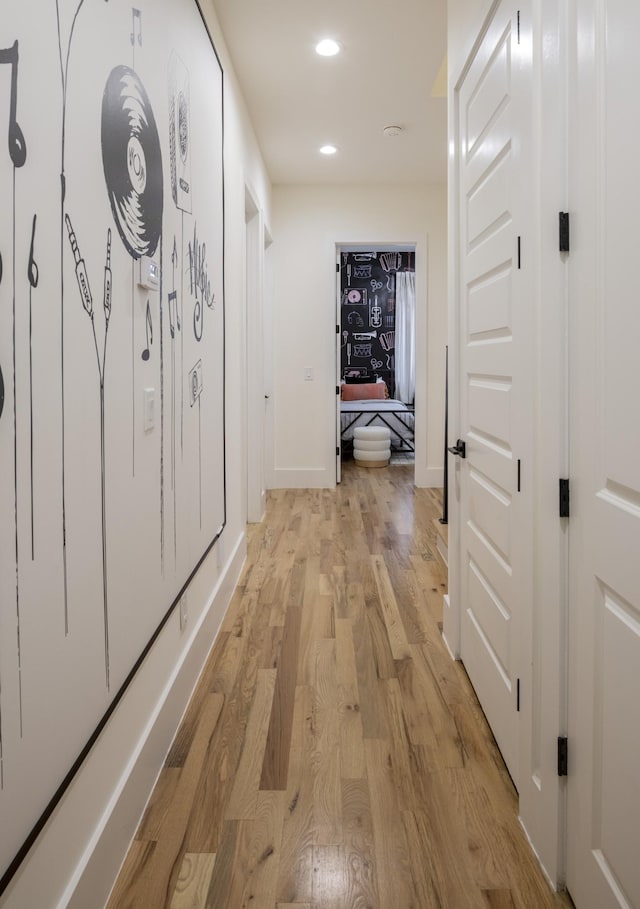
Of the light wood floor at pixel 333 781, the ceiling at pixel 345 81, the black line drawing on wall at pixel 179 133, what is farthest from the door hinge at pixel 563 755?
the ceiling at pixel 345 81

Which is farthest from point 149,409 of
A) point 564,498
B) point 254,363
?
point 254,363

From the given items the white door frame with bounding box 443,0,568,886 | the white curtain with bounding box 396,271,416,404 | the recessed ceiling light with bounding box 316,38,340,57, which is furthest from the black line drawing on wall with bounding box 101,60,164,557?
the white curtain with bounding box 396,271,416,404

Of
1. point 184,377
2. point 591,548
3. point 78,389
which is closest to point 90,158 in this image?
point 78,389

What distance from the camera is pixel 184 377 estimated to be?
78.9 inches

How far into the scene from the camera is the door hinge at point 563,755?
1264 mm

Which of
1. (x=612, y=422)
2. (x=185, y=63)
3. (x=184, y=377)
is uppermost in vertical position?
(x=185, y=63)

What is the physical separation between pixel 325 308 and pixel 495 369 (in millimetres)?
4116

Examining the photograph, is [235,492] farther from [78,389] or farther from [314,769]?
[78,389]

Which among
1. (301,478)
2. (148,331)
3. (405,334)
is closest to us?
(148,331)

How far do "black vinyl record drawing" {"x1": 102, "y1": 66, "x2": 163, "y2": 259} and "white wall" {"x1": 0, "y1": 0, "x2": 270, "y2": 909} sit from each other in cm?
109

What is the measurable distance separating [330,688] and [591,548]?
1276 mm

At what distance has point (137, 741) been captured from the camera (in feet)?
4.98

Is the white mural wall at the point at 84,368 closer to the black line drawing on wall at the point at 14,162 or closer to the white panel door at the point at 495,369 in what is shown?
the black line drawing on wall at the point at 14,162

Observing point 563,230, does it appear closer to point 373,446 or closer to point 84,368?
point 84,368
